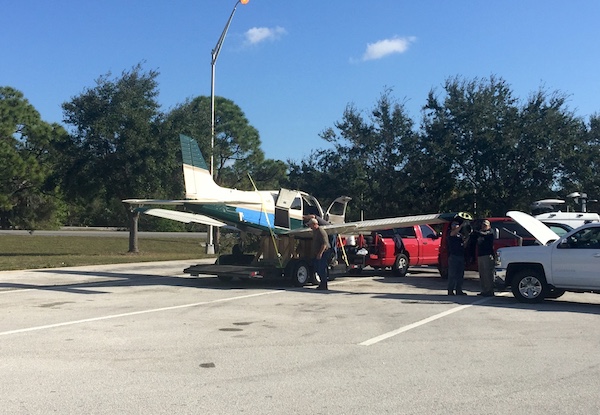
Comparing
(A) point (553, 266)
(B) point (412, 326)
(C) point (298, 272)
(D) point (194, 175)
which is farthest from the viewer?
(C) point (298, 272)

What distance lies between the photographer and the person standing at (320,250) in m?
15.4

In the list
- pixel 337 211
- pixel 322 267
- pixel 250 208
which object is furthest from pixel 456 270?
pixel 337 211

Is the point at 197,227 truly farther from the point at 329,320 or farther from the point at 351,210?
Result: the point at 329,320

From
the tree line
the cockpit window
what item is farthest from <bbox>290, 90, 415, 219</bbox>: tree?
the cockpit window

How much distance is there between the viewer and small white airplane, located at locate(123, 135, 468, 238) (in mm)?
15984

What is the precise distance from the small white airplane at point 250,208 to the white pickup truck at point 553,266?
2.18 metres

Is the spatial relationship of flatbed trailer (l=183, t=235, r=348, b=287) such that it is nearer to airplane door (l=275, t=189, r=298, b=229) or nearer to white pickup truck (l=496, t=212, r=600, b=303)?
airplane door (l=275, t=189, r=298, b=229)

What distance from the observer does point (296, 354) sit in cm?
798

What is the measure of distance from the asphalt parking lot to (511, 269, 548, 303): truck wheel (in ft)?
1.23

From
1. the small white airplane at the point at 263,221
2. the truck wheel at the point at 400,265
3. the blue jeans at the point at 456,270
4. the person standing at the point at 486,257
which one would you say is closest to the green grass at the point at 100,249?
the small white airplane at the point at 263,221

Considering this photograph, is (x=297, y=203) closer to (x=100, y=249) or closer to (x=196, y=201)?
(x=196, y=201)

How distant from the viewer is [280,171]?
53.9 meters

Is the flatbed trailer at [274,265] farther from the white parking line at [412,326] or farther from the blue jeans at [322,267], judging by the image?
the white parking line at [412,326]

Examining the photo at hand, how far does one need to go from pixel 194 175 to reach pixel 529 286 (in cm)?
842
